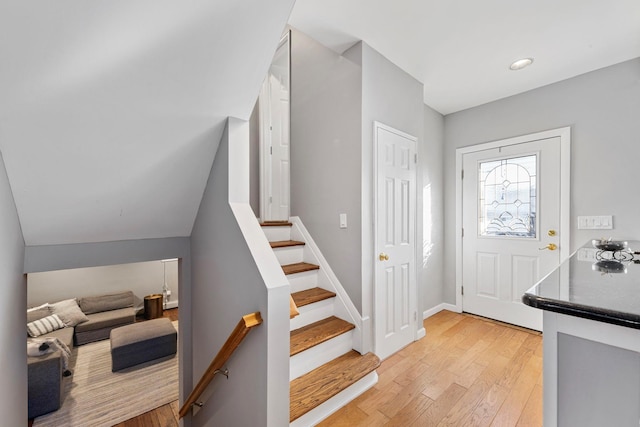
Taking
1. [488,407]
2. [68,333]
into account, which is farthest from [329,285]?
[68,333]

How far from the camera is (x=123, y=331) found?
133 inches

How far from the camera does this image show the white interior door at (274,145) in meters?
3.26

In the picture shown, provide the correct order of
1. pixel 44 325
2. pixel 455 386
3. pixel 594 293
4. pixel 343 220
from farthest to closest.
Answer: pixel 44 325 → pixel 343 220 → pixel 455 386 → pixel 594 293

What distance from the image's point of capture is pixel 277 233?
9.00 ft

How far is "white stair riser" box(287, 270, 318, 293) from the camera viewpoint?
236 centimetres

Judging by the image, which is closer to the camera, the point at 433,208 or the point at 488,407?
the point at 488,407

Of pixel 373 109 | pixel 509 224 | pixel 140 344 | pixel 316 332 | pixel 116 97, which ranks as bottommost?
pixel 140 344

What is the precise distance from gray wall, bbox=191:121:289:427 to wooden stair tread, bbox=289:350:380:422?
0.31 meters

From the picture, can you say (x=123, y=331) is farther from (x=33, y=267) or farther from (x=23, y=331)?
(x=33, y=267)

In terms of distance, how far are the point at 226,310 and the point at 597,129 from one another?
11.9 ft

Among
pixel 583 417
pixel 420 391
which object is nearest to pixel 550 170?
pixel 420 391

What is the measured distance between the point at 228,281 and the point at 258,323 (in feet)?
1.35

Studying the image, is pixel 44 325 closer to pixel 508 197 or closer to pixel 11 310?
pixel 11 310

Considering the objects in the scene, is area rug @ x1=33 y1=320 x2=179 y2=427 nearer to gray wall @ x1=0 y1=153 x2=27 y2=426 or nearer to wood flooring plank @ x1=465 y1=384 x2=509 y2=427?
gray wall @ x1=0 y1=153 x2=27 y2=426
